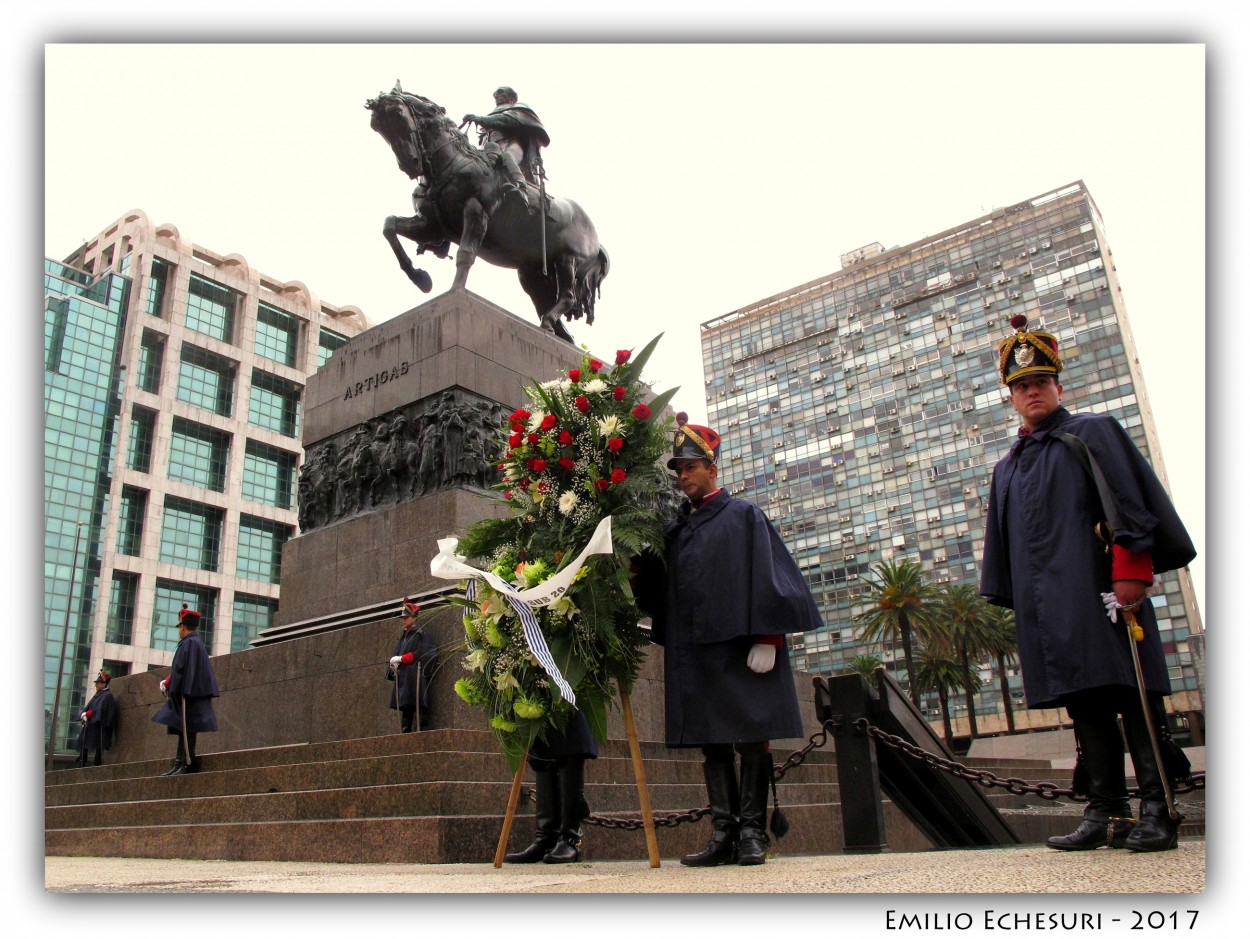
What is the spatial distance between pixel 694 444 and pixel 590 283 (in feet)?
33.8

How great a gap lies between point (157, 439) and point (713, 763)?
41908 millimetres

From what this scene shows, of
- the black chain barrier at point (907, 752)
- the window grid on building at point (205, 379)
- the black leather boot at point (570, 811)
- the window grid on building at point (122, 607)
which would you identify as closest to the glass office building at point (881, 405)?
the window grid on building at point (205, 379)

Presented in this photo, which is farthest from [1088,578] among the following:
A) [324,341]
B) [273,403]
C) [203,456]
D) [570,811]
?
[203,456]

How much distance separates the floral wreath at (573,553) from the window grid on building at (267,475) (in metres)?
45.3

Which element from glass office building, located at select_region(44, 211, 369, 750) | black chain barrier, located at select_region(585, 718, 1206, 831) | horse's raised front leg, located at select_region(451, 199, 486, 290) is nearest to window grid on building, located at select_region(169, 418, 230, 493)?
glass office building, located at select_region(44, 211, 369, 750)

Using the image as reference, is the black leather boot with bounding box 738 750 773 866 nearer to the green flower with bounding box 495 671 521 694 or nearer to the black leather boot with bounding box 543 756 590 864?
the black leather boot with bounding box 543 756 590 864

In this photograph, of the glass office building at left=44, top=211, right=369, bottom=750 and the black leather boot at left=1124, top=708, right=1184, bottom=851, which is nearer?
the black leather boot at left=1124, top=708, right=1184, bottom=851

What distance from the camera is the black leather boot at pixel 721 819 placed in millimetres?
4852

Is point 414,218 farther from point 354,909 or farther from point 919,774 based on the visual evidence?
point 354,909

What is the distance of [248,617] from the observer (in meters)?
46.8

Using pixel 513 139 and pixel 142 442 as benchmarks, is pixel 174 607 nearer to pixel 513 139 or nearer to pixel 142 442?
pixel 142 442

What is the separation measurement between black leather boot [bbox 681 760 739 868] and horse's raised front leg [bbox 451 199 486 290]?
8803mm

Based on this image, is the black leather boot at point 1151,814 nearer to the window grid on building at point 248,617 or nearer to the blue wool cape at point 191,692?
the blue wool cape at point 191,692

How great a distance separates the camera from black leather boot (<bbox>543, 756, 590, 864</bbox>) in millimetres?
5625
